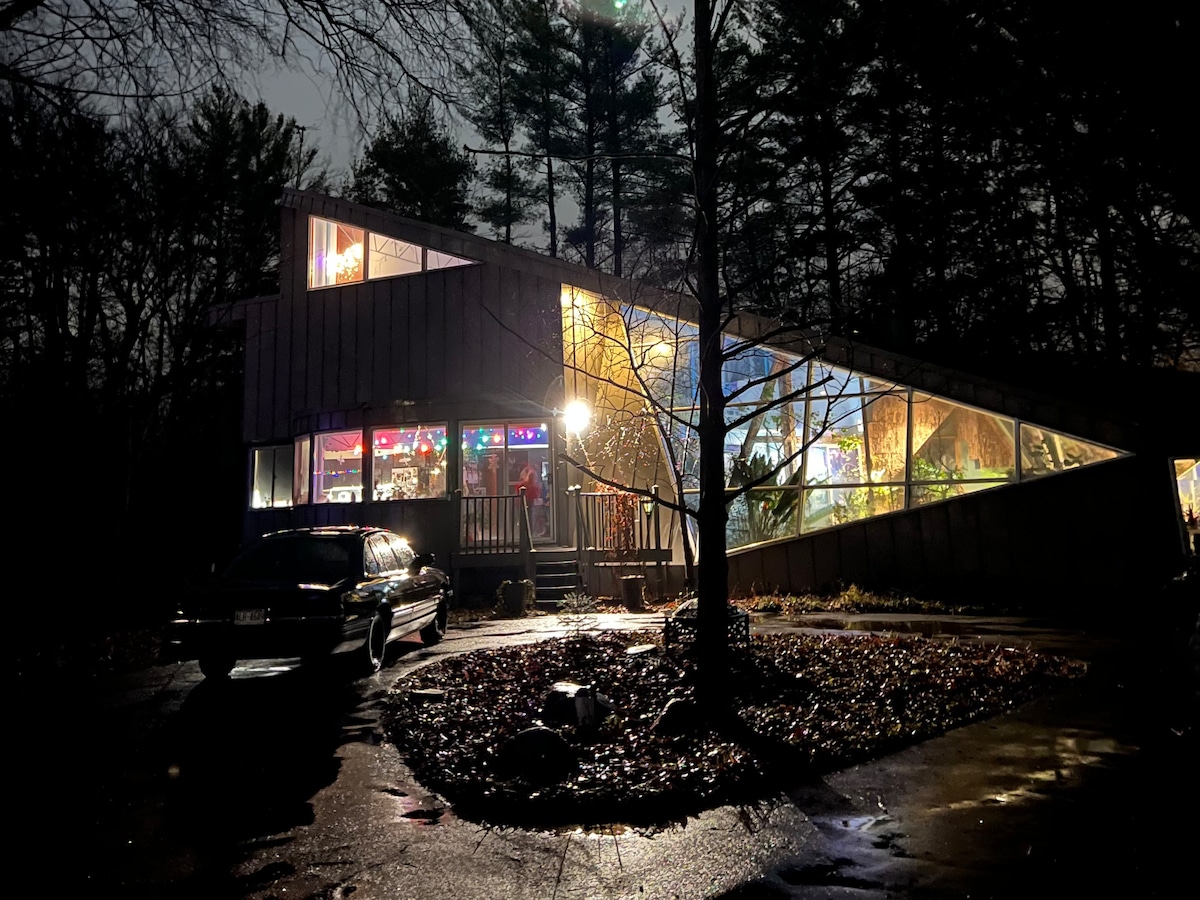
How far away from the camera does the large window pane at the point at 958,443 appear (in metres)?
13.5

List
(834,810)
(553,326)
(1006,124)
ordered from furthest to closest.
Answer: (553,326) → (1006,124) → (834,810)

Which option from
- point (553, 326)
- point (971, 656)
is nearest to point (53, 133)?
point (553, 326)

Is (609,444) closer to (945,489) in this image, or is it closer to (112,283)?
(945,489)

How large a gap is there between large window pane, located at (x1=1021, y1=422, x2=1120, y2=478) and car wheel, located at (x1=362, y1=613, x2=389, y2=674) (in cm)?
996

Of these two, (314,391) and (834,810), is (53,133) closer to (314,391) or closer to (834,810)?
(834,810)

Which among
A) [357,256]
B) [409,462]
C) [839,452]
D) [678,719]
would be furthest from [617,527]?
[678,719]

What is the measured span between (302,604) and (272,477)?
42.2ft

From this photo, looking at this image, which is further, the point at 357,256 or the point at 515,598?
the point at 357,256

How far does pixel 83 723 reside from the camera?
7.29 meters

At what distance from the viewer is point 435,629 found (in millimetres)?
11625

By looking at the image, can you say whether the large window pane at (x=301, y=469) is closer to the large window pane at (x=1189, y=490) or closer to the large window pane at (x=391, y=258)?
the large window pane at (x=391, y=258)

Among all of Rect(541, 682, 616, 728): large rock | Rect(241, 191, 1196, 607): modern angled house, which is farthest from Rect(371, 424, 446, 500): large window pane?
Rect(541, 682, 616, 728): large rock

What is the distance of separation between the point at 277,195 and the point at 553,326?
9.10 m

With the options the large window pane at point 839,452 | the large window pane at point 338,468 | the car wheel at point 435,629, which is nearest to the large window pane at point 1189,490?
the large window pane at point 839,452
